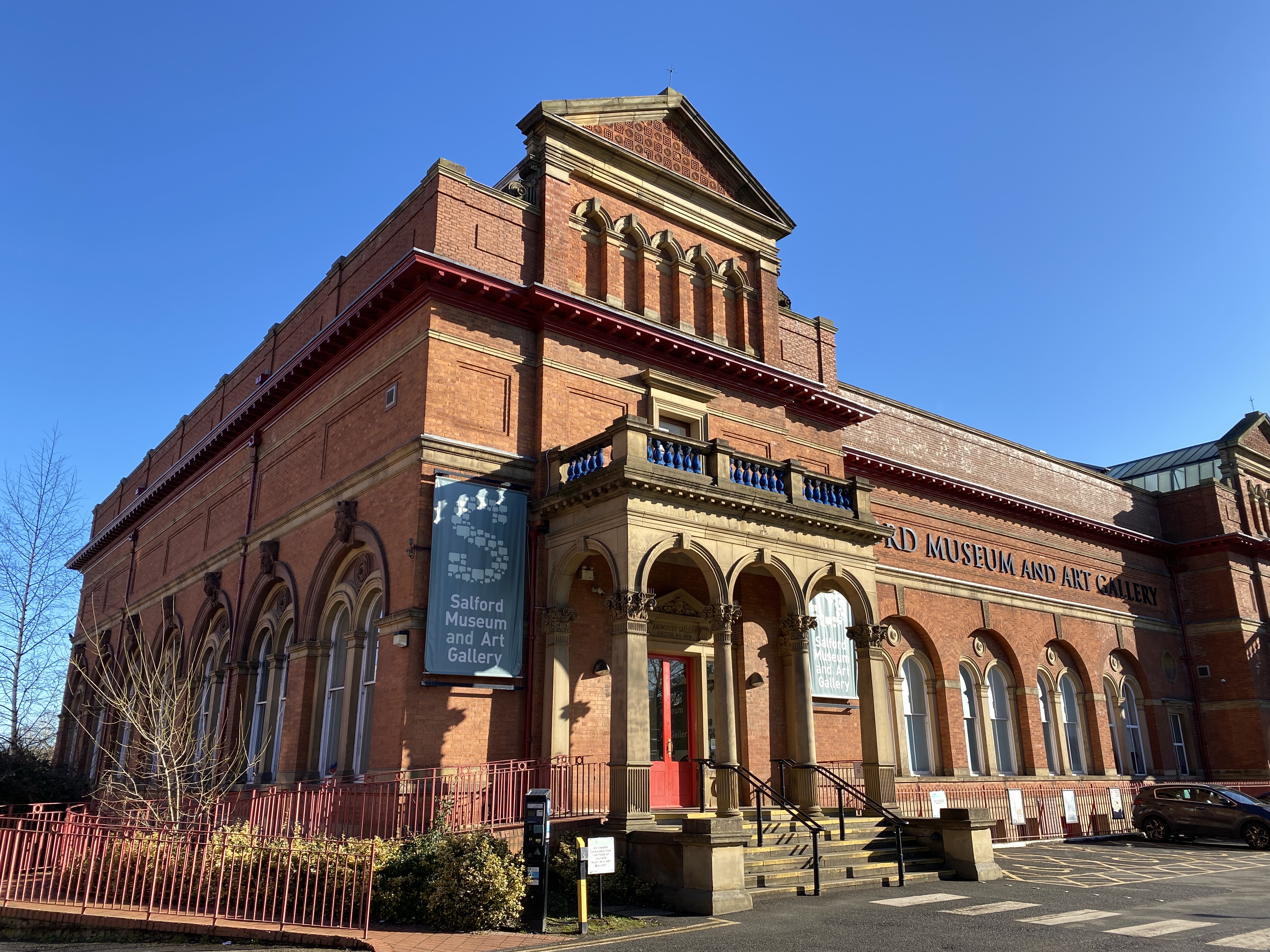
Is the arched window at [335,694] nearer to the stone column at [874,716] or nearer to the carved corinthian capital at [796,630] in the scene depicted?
the carved corinthian capital at [796,630]

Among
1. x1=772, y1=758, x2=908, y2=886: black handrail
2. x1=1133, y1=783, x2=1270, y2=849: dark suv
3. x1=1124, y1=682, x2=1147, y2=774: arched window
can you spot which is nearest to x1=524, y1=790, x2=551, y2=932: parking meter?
x1=772, y1=758, x2=908, y2=886: black handrail

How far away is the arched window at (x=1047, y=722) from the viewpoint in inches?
1151

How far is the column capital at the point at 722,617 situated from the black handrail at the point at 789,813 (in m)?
2.27

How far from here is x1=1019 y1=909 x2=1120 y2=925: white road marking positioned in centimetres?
1180

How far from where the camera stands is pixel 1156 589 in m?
35.3

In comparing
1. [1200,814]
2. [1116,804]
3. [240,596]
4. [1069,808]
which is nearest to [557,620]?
[240,596]

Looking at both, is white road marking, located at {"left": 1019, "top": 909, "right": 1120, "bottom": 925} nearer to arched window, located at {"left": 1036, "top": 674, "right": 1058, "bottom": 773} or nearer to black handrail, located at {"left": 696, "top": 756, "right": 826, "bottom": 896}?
black handrail, located at {"left": 696, "top": 756, "right": 826, "bottom": 896}

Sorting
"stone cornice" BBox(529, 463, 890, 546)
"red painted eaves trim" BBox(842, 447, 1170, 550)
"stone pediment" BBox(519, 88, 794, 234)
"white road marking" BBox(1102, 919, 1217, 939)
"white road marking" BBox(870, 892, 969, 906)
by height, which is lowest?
"white road marking" BBox(1102, 919, 1217, 939)

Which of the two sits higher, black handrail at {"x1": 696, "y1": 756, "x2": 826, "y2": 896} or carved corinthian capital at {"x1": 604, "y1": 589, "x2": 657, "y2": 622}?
carved corinthian capital at {"x1": 604, "y1": 589, "x2": 657, "y2": 622}

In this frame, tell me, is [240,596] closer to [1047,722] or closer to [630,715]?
[630,715]

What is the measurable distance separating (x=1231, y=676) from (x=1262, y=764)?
10.1 feet

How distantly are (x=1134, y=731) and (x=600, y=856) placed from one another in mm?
27555

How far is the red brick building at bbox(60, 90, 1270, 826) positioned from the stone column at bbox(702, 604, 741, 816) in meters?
0.05

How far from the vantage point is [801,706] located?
17.7 meters
